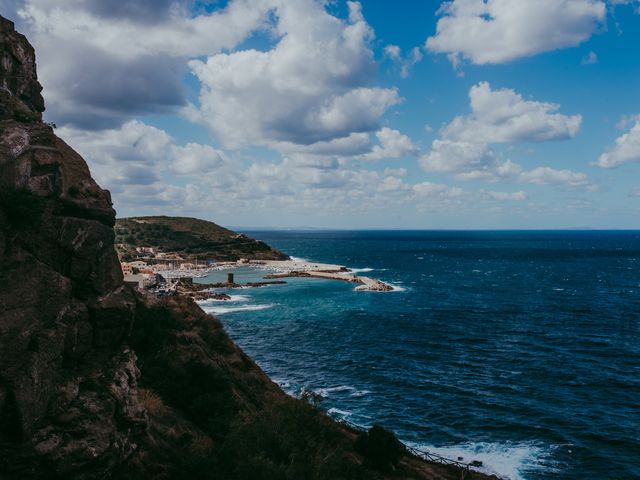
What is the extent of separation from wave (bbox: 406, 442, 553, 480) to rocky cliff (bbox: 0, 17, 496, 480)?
12.0 meters

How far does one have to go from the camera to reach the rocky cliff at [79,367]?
15039 millimetres

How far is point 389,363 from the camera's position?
59.0 meters

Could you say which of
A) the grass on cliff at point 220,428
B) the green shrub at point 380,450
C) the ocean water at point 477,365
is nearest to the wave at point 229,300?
the ocean water at point 477,365

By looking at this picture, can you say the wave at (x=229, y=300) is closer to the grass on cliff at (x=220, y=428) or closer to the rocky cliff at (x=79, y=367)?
the grass on cliff at (x=220, y=428)

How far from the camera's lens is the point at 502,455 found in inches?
1436

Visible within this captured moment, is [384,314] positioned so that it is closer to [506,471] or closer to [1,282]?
[506,471]

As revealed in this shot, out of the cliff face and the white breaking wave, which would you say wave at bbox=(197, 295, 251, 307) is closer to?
the white breaking wave

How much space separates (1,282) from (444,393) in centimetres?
4243

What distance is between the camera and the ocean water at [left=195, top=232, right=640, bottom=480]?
126 feet

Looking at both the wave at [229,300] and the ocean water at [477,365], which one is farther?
the wave at [229,300]

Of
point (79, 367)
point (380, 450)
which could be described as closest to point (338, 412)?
point (380, 450)

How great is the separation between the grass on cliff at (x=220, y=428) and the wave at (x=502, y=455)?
24.7 feet

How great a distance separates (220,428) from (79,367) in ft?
29.4

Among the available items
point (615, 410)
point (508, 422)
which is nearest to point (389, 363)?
point (508, 422)
